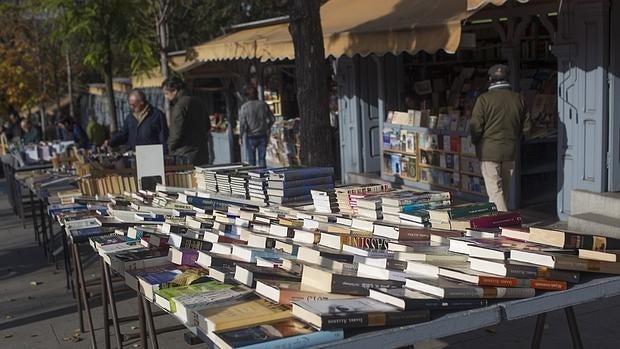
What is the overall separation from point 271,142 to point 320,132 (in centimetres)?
756

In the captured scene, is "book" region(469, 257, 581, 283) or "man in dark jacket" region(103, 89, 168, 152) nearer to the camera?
"book" region(469, 257, 581, 283)

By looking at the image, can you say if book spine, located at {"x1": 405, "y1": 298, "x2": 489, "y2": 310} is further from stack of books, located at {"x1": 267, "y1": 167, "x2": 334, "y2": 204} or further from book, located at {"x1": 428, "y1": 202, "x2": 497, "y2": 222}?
stack of books, located at {"x1": 267, "y1": 167, "x2": 334, "y2": 204}

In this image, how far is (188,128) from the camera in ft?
27.3

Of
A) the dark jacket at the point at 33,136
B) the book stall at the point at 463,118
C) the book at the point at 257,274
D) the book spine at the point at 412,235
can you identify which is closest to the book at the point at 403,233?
the book spine at the point at 412,235

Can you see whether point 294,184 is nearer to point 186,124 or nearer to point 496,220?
point 496,220

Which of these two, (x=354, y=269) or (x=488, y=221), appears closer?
(x=354, y=269)

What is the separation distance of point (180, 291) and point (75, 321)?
11.6 feet

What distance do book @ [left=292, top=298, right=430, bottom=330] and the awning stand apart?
4.71m

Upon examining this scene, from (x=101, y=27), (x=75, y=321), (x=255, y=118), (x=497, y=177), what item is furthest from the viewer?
(x=101, y=27)

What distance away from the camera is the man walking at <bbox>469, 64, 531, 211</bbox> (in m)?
7.48

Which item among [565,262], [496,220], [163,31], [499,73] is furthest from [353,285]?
[163,31]

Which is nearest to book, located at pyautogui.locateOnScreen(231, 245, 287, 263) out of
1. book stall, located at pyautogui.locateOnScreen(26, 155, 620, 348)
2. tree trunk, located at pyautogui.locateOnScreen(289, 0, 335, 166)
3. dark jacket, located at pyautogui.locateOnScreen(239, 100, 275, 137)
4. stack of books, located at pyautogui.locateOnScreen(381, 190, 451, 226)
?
book stall, located at pyautogui.locateOnScreen(26, 155, 620, 348)

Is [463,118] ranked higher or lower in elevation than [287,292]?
higher

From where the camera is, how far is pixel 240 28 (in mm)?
16234
